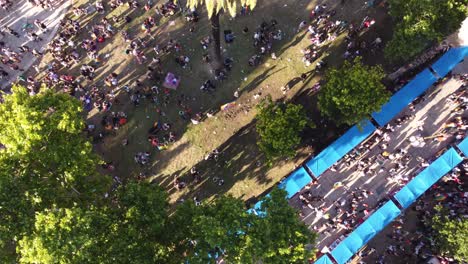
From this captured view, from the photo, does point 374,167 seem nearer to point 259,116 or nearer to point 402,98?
point 402,98

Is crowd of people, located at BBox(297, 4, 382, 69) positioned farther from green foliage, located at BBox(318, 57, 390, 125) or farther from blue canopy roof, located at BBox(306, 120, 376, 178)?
blue canopy roof, located at BBox(306, 120, 376, 178)

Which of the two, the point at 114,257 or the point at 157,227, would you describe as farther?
the point at 157,227

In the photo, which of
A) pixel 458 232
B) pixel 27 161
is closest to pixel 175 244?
pixel 27 161

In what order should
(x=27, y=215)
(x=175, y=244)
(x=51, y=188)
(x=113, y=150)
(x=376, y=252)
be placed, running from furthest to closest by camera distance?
(x=113, y=150)
(x=376, y=252)
(x=175, y=244)
(x=51, y=188)
(x=27, y=215)

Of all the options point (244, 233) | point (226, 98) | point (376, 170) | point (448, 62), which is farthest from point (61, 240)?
point (448, 62)

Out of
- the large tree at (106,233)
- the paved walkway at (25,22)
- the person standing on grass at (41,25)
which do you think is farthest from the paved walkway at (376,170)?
the person standing on grass at (41,25)

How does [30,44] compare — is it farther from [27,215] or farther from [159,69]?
[27,215]

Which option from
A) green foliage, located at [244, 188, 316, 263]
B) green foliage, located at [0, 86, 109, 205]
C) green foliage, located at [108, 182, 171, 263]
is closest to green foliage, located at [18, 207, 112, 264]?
green foliage, located at [108, 182, 171, 263]
